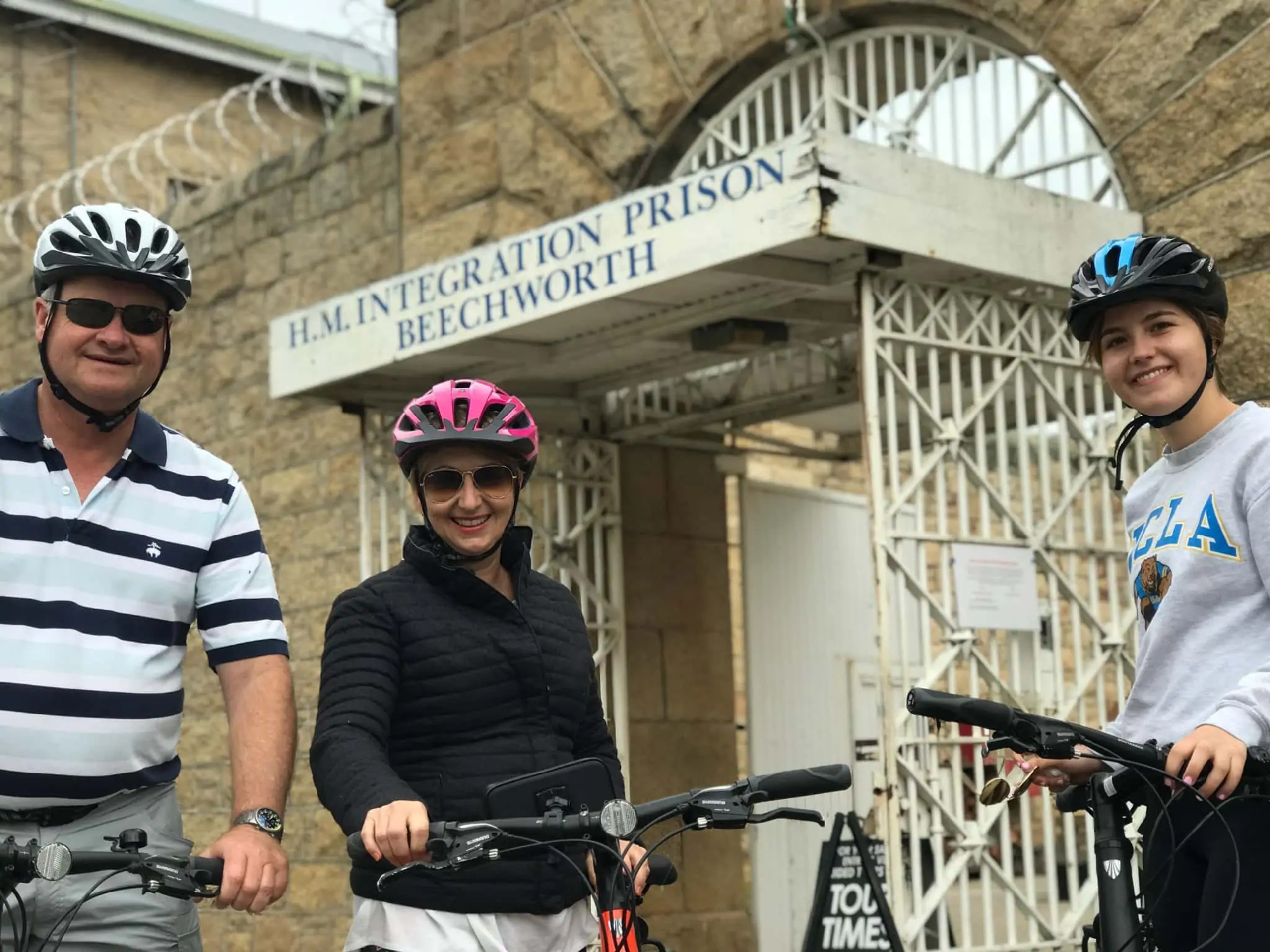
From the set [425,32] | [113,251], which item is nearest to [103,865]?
[113,251]

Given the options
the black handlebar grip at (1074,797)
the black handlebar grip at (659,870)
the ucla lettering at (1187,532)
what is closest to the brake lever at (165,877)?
the black handlebar grip at (659,870)

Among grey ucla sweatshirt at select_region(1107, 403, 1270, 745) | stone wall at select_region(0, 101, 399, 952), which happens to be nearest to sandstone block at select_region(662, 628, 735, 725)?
stone wall at select_region(0, 101, 399, 952)

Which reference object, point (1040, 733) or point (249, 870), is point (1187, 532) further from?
point (249, 870)

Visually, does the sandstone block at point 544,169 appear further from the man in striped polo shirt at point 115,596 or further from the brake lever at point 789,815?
the brake lever at point 789,815

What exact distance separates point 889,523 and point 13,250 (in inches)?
407

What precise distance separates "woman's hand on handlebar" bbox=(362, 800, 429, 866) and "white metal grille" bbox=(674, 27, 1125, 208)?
4.65m

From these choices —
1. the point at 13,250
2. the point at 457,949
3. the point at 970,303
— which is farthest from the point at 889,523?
the point at 13,250

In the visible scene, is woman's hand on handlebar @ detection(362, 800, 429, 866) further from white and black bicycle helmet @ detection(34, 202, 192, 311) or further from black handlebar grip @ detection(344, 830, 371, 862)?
white and black bicycle helmet @ detection(34, 202, 192, 311)

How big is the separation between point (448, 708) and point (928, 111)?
5320 mm

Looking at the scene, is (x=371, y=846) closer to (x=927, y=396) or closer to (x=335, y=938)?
(x=927, y=396)

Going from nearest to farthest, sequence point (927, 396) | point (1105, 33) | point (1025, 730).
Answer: point (1025, 730), point (1105, 33), point (927, 396)

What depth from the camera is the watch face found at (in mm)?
3051

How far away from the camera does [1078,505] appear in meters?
14.0

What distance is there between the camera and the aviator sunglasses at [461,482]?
3492 mm
